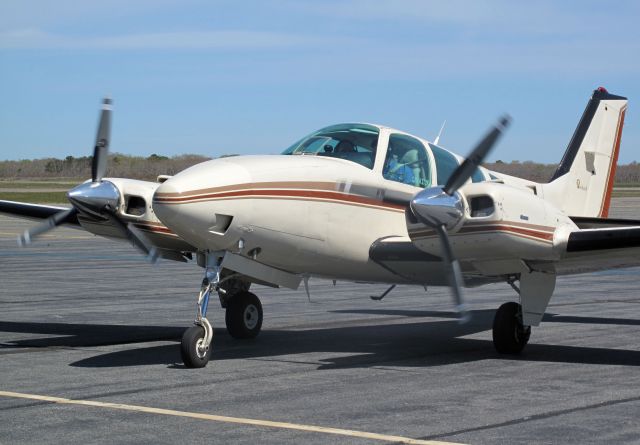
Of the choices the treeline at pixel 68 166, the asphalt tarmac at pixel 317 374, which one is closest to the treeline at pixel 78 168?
the treeline at pixel 68 166

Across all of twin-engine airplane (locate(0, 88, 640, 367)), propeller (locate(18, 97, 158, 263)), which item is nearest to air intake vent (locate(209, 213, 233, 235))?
twin-engine airplane (locate(0, 88, 640, 367))

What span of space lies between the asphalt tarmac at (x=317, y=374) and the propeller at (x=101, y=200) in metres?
1.54

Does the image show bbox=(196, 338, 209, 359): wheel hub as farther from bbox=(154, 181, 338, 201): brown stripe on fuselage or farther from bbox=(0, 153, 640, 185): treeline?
bbox=(0, 153, 640, 185): treeline

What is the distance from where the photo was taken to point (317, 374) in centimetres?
1203

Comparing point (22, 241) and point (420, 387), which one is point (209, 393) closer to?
point (420, 387)

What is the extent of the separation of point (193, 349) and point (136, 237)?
243 cm

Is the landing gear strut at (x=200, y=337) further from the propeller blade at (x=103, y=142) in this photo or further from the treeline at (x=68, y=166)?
the treeline at (x=68, y=166)

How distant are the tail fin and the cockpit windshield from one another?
13.9ft

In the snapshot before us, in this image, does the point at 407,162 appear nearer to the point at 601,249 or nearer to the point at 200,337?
the point at 601,249

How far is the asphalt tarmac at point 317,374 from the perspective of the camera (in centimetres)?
894

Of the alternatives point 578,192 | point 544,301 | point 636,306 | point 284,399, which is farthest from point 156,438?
point 636,306

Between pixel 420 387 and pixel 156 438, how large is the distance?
141 inches

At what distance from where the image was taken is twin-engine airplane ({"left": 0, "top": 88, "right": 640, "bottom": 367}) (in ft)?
39.9

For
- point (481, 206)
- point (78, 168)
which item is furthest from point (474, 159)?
point (78, 168)
